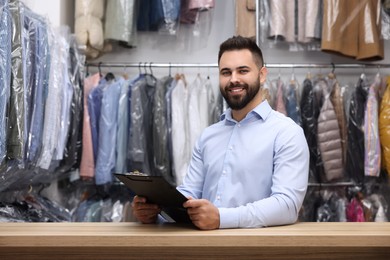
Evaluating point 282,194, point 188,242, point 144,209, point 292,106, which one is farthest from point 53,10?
point 188,242

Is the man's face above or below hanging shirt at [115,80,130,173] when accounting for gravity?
above

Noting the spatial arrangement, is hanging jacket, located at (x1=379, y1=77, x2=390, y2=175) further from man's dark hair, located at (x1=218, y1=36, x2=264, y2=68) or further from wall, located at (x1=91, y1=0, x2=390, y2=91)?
man's dark hair, located at (x1=218, y1=36, x2=264, y2=68)

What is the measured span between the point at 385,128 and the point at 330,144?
37cm

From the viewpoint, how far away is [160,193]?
1.79 m

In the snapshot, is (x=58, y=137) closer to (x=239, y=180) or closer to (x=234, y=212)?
(x=239, y=180)

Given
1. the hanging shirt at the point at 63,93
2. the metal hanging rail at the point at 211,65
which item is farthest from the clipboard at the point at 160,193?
the metal hanging rail at the point at 211,65

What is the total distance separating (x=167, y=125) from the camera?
4184 millimetres

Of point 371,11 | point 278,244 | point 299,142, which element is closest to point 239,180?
point 299,142

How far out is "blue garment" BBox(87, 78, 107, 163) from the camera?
4.15 m

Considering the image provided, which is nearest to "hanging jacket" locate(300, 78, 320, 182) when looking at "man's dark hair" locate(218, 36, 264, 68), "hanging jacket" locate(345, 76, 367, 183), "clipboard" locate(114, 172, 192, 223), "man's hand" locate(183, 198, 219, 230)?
"hanging jacket" locate(345, 76, 367, 183)

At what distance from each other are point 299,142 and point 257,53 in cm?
43

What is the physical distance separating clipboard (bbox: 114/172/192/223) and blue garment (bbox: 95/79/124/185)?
2.13 meters

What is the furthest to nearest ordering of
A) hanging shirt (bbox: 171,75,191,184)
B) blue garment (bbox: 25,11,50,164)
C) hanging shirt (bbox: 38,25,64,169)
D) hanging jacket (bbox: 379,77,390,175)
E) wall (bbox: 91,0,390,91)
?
wall (bbox: 91,0,390,91), hanging shirt (bbox: 171,75,191,184), hanging jacket (bbox: 379,77,390,175), hanging shirt (bbox: 38,25,64,169), blue garment (bbox: 25,11,50,164)

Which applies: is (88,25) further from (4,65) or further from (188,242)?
(188,242)
